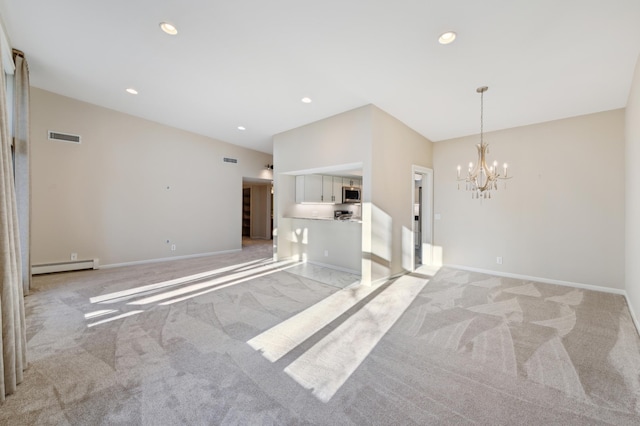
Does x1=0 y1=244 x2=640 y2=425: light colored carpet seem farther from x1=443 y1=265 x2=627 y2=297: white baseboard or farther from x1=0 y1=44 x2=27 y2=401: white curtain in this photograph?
x1=443 y1=265 x2=627 y2=297: white baseboard

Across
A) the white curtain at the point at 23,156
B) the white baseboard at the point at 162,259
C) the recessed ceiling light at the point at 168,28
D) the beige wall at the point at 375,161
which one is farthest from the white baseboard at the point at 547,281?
the white curtain at the point at 23,156

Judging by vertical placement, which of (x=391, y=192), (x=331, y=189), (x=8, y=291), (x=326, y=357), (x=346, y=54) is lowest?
(x=326, y=357)

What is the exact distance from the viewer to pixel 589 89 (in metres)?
3.47

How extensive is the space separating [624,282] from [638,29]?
3.67 m

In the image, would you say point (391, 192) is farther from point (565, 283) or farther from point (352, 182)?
point (565, 283)

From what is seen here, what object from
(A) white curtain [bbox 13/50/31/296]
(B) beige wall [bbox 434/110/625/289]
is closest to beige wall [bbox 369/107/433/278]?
(B) beige wall [bbox 434/110/625/289]

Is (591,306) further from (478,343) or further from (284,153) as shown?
(284,153)

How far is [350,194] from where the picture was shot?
7543 mm

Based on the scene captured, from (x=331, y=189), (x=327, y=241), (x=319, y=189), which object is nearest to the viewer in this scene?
(x=327, y=241)

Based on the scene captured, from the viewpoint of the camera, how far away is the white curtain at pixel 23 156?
3812mm

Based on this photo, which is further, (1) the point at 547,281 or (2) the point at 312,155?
(2) the point at 312,155

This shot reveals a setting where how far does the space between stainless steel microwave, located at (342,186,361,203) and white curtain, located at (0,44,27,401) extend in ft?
20.5

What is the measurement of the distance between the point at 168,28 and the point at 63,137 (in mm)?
3988

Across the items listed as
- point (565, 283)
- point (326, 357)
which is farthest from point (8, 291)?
point (565, 283)
